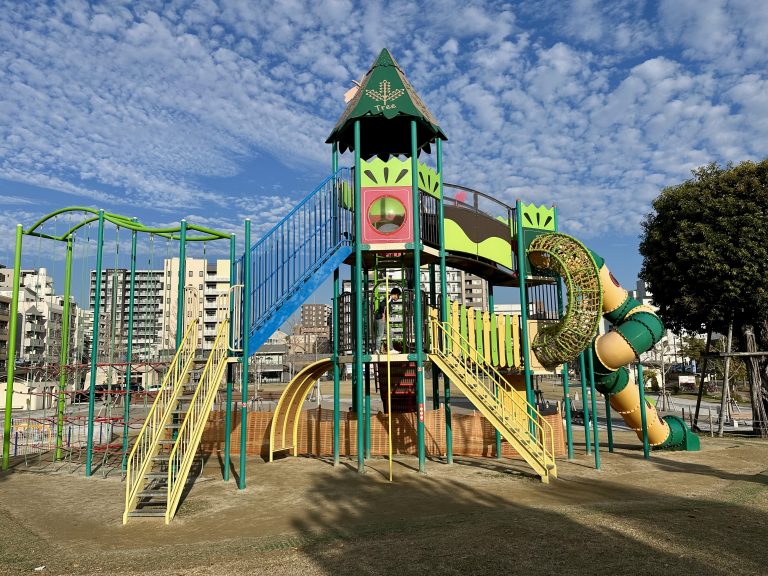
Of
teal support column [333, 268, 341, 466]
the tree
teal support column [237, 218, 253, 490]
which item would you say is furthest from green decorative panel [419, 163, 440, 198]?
the tree

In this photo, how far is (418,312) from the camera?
49.4 feet

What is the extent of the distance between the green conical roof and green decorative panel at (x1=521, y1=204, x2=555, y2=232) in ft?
11.4

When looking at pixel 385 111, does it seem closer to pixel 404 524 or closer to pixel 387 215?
pixel 387 215

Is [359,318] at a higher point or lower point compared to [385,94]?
lower

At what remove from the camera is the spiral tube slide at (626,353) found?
1703 cm

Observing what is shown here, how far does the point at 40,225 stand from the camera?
16922 mm

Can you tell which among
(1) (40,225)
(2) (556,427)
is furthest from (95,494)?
(2) (556,427)

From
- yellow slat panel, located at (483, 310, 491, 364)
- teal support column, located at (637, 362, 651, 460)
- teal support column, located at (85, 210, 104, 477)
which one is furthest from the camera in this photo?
teal support column, located at (637, 362, 651, 460)

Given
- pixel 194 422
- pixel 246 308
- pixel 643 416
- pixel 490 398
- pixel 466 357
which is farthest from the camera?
pixel 643 416

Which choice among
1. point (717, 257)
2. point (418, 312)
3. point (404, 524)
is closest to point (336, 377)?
point (418, 312)

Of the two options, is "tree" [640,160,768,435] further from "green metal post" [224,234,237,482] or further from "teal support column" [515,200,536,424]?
"green metal post" [224,234,237,482]

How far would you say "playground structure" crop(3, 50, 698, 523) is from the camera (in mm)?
13641

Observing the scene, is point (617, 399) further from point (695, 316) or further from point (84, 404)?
point (84, 404)

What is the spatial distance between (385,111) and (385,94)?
67cm
